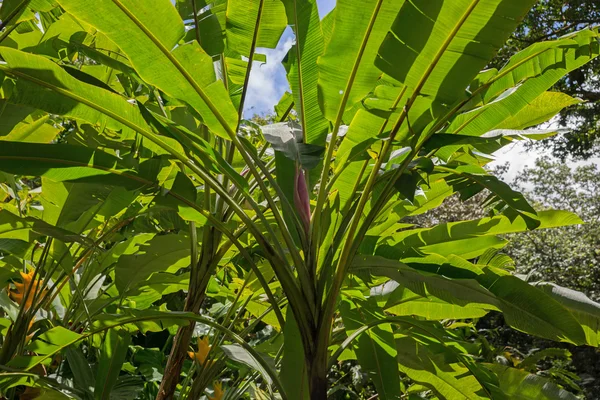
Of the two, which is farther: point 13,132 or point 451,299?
point 13,132

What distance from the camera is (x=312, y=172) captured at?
55.2 inches

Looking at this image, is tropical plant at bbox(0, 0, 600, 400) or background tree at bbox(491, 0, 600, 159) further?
background tree at bbox(491, 0, 600, 159)

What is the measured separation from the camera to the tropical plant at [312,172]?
3.87 ft

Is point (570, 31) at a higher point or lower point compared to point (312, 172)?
higher

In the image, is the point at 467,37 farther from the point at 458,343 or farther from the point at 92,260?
the point at 92,260

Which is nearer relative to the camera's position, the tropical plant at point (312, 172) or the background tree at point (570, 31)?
the tropical plant at point (312, 172)

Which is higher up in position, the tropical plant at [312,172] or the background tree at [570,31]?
the background tree at [570,31]

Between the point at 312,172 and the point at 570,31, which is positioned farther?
the point at 570,31

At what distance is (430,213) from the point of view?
10.2 m

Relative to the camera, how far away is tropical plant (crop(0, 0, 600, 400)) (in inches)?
46.5

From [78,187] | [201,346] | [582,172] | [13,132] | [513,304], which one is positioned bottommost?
[201,346]

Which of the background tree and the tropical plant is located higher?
the background tree

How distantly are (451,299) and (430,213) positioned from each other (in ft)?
30.1

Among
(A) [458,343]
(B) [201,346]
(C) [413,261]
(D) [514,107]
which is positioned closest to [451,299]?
(C) [413,261]
